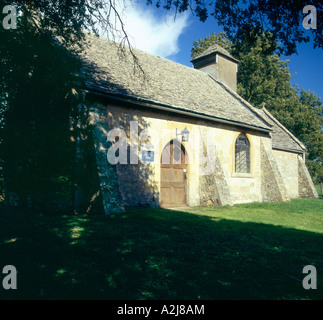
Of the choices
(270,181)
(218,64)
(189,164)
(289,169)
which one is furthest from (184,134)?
(289,169)

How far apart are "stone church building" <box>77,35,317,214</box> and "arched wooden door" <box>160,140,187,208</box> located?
0.15 ft

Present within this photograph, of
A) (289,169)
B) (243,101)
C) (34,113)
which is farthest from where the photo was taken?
(289,169)

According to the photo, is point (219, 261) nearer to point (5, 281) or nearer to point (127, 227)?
point (127, 227)

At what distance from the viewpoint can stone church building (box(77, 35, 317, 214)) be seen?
9.13 metres

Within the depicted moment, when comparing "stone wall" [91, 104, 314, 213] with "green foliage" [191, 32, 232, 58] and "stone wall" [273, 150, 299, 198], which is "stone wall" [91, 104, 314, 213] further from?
"green foliage" [191, 32, 232, 58]

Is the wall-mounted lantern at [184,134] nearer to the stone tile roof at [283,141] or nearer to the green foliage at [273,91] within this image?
the stone tile roof at [283,141]

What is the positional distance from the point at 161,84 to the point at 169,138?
3182 millimetres

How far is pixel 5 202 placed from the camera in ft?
10.7

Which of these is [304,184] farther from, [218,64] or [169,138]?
[169,138]

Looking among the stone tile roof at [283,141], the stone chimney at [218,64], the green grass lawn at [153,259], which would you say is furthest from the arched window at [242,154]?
the green grass lawn at [153,259]

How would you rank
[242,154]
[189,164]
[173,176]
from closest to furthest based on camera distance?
1. [173,176]
2. [189,164]
3. [242,154]

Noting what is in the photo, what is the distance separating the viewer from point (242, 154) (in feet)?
48.3

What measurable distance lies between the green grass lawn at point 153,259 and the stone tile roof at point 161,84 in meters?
4.84
